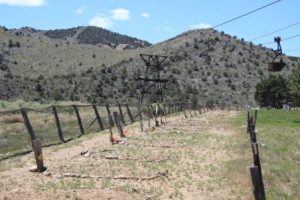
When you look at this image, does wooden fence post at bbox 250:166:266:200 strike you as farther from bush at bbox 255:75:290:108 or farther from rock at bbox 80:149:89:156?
bush at bbox 255:75:290:108

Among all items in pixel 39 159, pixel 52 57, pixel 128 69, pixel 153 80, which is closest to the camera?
pixel 39 159

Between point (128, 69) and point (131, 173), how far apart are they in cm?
9407

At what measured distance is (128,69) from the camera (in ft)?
368

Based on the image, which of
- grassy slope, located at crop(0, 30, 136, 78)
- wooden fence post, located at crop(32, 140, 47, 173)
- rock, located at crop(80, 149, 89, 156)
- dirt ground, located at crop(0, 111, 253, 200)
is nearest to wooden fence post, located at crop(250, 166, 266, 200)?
dirt ground, located at crop(0, 111, 253, 200)

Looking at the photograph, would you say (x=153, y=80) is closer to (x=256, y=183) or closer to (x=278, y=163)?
(x=278, y=163)

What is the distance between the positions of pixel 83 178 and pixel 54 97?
63.5 metres

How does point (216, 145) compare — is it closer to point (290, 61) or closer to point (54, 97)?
point (54, 97)

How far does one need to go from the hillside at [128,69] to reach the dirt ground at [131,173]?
55.4 m

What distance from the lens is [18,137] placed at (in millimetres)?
31562

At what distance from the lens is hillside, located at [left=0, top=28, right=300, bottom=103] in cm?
8781

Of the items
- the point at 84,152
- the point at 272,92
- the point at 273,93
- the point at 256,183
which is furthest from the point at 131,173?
the point at 273,93

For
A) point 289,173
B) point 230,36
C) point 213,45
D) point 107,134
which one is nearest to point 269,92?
point 213,45

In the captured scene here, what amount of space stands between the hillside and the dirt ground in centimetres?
5539

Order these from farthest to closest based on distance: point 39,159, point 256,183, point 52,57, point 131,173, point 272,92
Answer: point 52,57, point 272,92, point 39,159, point 131,173, point 256,183
